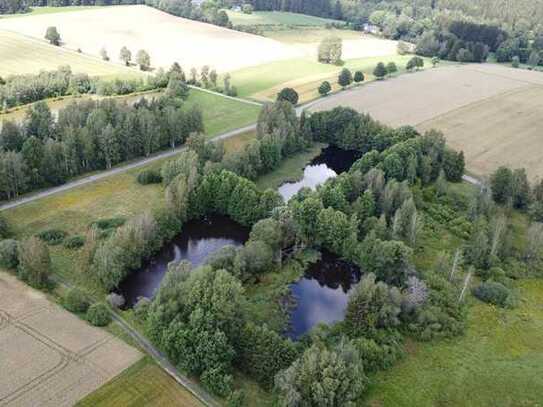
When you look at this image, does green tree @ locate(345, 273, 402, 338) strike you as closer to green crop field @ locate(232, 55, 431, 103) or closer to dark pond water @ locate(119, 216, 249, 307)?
dark pond water @ locate(119, 216, 249, 307)

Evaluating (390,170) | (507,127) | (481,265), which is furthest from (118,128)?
(507,127)

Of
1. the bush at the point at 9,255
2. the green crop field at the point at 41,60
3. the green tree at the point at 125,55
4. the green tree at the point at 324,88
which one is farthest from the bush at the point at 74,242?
the green tree at the point at 125,55

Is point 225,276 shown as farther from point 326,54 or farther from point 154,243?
point 326,54

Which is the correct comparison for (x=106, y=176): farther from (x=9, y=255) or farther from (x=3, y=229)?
(x=9, y=255)

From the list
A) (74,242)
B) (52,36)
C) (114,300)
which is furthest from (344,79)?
(114,300)

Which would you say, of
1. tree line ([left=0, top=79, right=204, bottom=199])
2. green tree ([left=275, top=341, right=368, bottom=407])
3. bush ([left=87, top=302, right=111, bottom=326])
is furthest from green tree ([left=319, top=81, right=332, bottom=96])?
green tree ([left=275, top=341, right=368, bottom=407])
